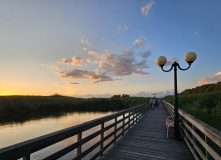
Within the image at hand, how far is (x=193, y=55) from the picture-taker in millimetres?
6684

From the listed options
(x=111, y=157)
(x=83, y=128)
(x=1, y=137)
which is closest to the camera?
(x=83, y=128)

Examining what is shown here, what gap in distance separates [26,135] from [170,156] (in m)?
15.0

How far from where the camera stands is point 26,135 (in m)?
15.1

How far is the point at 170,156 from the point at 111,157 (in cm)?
190

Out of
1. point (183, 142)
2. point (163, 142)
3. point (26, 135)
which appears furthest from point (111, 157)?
point (26, 135)

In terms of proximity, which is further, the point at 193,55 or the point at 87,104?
the point at 87,104

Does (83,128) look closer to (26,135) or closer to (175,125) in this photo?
(175,125)

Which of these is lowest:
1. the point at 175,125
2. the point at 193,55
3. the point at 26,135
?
the point at 26,135

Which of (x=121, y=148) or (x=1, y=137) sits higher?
(x=121, y=148)

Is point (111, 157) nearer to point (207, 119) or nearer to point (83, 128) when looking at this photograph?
point (83, 128)

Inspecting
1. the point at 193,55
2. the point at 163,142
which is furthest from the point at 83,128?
the point at 193,55

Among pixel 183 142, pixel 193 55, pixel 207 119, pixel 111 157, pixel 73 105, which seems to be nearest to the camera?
pixel 111 157

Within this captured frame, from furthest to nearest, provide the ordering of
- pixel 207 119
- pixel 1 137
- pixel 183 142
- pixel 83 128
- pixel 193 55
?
pixel 1 137 < pixel 207 119 < pixel 193 55 < pixel 183 142 < pixel 83 128

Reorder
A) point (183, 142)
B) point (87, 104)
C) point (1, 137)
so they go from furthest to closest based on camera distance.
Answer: point (87, 104) → point (1, 137) → point (183, 142)
